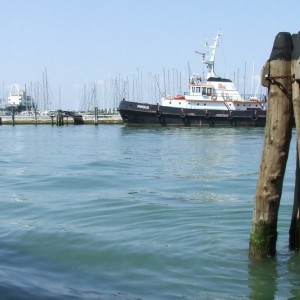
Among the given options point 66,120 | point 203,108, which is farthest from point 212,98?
point 66,120

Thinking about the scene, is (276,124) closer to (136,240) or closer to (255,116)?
(136,240)

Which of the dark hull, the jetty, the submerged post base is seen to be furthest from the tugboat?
the submerged post base

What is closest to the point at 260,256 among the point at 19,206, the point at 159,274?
the point at 159,274

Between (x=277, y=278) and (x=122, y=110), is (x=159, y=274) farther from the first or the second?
(x=122, y=110)

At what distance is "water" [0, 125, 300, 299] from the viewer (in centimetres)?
683

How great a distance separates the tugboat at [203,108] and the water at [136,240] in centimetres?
4266

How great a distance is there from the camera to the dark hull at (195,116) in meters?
60.9

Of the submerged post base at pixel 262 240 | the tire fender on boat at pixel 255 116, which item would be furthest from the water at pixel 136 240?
the tire fender on boat at pixel 255 116

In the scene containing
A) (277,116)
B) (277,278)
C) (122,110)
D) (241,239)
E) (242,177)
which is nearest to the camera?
(277,116)

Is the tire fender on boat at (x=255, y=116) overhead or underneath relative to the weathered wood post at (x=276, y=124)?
underneath

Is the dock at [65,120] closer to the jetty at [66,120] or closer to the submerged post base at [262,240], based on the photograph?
the jetty at [66,120]

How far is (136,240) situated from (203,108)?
53159 millimetres

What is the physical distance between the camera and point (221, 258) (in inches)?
Result: 317

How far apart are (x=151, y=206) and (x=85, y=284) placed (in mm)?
5492
